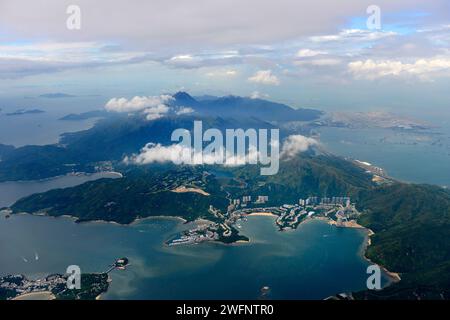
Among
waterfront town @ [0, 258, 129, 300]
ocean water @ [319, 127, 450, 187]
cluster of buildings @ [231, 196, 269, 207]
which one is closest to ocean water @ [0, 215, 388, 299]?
waterfront town @ [0, 258, 129, 300]

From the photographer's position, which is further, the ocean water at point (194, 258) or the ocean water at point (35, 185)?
the ocean water at point (35, 185)

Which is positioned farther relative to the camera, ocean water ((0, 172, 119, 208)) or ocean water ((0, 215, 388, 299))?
ocean water ((0, 172, 119, 208))

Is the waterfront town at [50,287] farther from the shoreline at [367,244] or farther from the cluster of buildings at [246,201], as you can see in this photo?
the cluster of buildings at [246,201]

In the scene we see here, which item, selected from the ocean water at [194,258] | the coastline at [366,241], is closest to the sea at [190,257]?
the ocean water at [194,258]

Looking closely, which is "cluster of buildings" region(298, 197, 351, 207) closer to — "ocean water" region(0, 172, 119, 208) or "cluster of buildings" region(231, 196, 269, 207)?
"cluster of buildings" region(231, 196, 269, 207)

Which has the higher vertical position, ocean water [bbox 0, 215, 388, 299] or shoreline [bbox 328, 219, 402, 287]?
ocean water [bbox 0, 215, 388, 299]

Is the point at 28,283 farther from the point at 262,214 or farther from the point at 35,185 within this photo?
the point at 35,185
